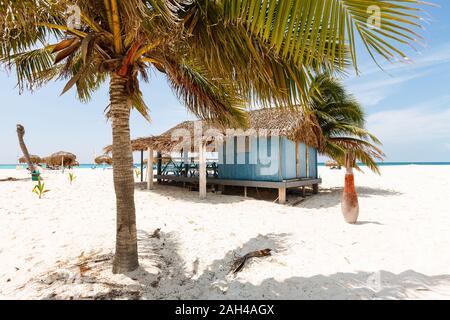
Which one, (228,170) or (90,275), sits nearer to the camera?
(90,275)

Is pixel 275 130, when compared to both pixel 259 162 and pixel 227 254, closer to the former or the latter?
pixel 259 162

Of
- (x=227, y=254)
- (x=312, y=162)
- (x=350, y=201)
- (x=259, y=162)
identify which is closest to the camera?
(x=227, y=254)

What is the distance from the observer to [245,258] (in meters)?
3.77

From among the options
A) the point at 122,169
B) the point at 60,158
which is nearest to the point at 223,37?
the point at 122,169

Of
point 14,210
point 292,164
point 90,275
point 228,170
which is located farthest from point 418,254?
point 14,210

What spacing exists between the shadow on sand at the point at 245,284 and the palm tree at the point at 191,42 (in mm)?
391

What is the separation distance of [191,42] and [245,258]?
10.3 feet

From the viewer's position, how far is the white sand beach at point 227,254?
9.71 feet

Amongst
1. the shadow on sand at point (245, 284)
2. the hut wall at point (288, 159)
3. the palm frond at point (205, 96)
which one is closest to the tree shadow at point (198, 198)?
the hut wall at point (288, 159)

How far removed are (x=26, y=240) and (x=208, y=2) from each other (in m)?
5.26

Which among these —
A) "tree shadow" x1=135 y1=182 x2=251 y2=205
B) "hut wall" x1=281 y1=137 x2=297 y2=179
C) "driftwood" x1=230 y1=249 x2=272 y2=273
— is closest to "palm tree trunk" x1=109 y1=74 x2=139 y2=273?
"driftwood" x1=230 y1=249 x2=272 y2=273

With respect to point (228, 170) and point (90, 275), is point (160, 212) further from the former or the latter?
point (228, 170)

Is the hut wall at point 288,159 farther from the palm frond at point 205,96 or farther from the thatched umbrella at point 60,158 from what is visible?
the thatched umbrella at point 60,158
